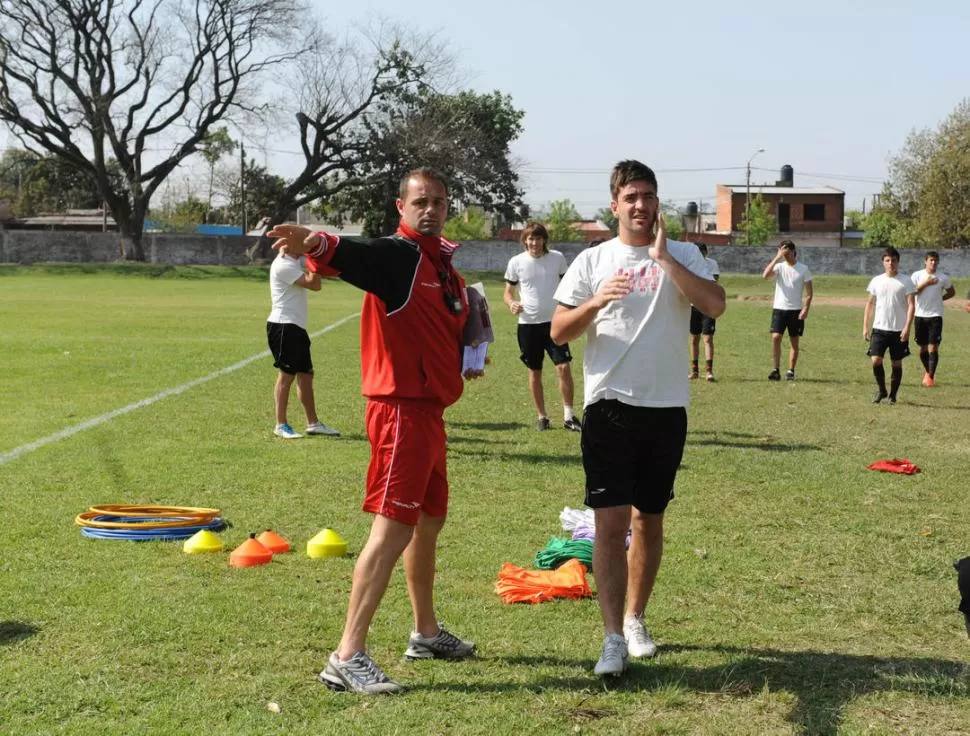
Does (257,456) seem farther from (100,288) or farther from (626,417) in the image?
(100,288)

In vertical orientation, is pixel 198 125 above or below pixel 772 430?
above

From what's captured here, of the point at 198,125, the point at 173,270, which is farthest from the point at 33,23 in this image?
the point at 173,270

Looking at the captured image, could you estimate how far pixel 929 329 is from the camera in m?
17.8

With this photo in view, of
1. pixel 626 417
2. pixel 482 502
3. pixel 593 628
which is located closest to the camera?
pixel 626 417

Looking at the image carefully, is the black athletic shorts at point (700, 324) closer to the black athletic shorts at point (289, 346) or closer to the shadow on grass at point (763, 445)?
the shadow on grass at point (763, 445)

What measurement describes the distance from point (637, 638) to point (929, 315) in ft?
45.9

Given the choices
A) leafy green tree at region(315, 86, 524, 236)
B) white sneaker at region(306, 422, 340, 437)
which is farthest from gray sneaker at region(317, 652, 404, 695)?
leafy green tree at region(315, 86, 524, 236)

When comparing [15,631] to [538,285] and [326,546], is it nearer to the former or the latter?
[326,546]

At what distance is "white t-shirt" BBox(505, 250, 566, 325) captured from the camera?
12.1 metres

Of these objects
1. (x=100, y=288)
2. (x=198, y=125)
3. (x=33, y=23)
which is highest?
(x=33, y=23)

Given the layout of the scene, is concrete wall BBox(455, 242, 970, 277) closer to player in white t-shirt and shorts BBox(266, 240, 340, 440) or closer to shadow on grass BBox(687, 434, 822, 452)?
shadow on grass BBox(687, 434, 822, 452)

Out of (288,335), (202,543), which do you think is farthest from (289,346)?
(202,543)

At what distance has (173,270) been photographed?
58.0 m

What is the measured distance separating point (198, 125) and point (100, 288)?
22.0m
